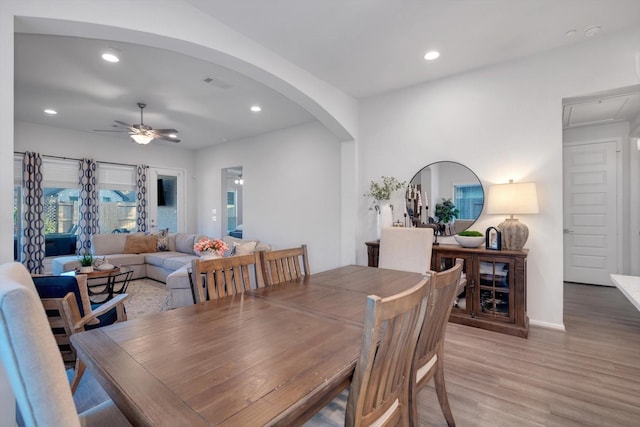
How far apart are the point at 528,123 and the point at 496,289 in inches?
71.7

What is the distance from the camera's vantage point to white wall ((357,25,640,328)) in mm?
2898

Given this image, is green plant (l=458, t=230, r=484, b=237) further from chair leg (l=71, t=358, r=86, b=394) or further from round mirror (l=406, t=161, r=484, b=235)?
chair leg (l=71, t=358, r=86, b=394)

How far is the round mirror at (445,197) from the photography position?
138 inches

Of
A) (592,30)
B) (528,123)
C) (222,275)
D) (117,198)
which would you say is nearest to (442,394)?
(222,275)

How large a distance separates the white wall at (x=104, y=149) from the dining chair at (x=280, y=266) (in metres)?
5.99

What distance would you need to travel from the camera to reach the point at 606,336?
2.87m

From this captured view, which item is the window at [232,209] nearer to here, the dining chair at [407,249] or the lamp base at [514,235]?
the dining chair at [407,249]

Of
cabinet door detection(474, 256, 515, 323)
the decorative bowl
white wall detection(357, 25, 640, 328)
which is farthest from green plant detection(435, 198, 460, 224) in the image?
cabinet door detection(474, 256, 515, 323)

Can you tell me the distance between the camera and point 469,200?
3.52 metres

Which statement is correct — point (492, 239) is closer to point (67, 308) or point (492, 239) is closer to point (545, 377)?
point (545, 377)

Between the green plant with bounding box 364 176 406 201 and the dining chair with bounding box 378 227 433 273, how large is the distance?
3.14 ft

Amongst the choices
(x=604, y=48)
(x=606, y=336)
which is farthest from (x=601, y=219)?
(x=604, y=48)

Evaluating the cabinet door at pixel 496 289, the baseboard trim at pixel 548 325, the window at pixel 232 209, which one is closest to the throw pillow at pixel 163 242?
the window at pixel 232 209

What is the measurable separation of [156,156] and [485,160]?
6.89 m
